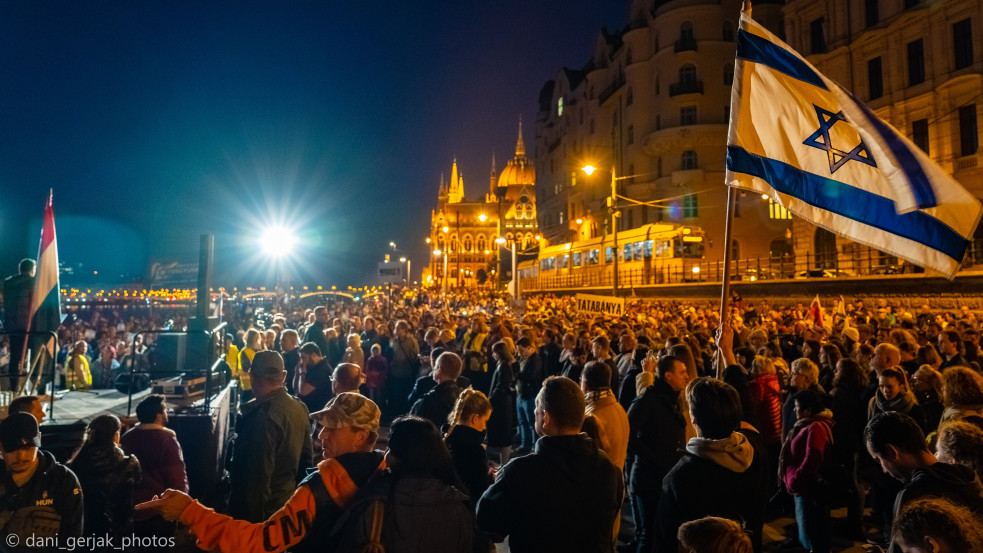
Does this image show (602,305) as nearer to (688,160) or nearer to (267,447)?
(267,447)

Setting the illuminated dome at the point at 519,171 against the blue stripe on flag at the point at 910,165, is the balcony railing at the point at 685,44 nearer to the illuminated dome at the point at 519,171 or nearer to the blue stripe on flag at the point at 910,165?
the blue stripe on flag at the point at 910,165

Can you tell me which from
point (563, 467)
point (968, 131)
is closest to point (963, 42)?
point (968, 131)

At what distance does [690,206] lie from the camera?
4153 cm

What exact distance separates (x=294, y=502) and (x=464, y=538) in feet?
2.67

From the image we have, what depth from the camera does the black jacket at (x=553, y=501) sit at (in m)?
2.88

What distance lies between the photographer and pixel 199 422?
6.21m

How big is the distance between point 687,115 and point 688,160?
310cm

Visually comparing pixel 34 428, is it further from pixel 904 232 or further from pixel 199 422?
pixel 904 232

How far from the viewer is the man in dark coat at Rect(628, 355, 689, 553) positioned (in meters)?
4.74

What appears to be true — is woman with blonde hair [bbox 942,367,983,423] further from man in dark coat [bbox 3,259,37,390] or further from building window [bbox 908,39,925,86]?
building window [bbox 908,39,925,86]

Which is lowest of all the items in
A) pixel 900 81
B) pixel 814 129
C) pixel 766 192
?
pixel 766 192

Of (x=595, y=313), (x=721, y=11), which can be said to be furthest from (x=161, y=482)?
(x=721, y=11)

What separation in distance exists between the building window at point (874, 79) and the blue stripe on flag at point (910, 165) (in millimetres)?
28190

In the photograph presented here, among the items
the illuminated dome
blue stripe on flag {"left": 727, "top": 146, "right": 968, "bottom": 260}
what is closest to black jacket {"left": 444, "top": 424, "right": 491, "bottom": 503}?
blue stripe on flag {"left": 727, "top": 146, "right": 968, "bottom": 260}
